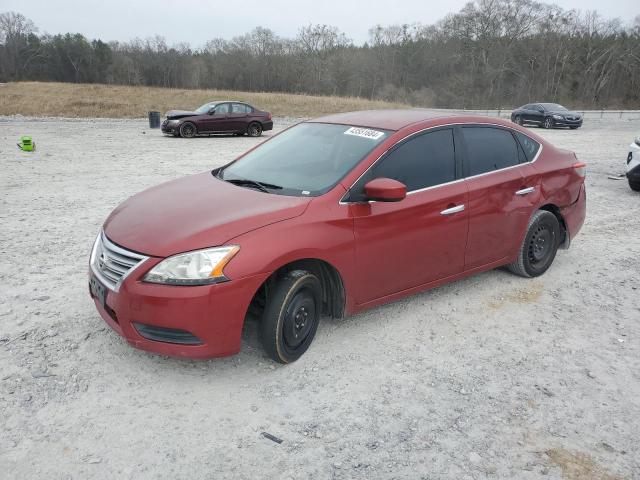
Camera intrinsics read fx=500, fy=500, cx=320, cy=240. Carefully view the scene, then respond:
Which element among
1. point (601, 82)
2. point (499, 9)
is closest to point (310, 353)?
point (601, 82)

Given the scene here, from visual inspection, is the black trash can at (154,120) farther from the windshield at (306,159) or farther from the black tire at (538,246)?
the black tire at (538,246)

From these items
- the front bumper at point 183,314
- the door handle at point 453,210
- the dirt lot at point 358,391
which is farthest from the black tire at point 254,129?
the front bumper at point 183,314

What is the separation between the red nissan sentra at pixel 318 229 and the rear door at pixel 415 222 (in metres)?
0.01

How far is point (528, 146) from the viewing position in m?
4.92

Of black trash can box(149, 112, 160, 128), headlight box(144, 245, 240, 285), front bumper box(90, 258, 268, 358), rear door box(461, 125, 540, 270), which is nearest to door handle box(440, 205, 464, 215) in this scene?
rear door box(461, 125, 540, 270)

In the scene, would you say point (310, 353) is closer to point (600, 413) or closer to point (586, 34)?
point (600, 413)

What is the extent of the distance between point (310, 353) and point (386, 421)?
878 mm

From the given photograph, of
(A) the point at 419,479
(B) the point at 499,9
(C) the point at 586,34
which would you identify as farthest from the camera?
(B) the point at 499,9

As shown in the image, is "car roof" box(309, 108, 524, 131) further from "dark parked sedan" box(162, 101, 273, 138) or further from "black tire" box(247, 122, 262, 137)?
"black tire" box(247, 122, 262, 137)

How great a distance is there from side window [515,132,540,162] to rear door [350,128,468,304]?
3.32 ft

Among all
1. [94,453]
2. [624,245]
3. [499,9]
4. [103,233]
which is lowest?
[94,453]

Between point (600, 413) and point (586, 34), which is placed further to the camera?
point (586, 34)

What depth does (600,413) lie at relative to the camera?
3023mm

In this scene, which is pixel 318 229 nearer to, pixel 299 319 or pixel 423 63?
pixel 299 319
